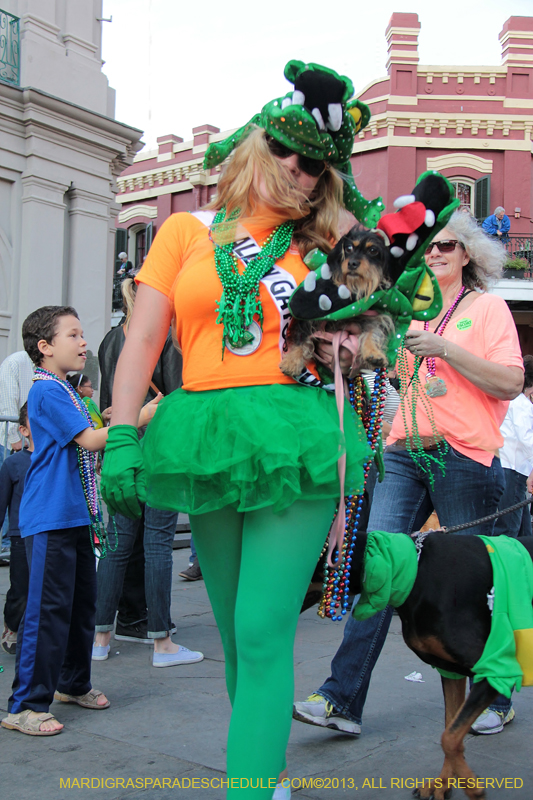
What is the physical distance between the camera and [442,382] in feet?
9.73

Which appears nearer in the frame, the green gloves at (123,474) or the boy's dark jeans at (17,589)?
the green gloves at (123,474)

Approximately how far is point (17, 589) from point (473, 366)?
9.10 feet

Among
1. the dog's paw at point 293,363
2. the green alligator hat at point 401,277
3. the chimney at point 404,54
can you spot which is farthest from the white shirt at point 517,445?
the chimney at point 404,54

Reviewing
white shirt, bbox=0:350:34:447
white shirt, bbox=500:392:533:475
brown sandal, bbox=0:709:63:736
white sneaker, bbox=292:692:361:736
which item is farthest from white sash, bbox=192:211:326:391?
white shirt, bbox=0:350:34:447

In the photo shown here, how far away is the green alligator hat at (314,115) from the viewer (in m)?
2.00

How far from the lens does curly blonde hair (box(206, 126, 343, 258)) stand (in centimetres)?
207

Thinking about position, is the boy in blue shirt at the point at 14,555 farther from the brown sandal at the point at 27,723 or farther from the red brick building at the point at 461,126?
the red brick building at the point at 461,126

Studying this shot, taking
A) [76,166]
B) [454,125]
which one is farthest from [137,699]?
[454,125]

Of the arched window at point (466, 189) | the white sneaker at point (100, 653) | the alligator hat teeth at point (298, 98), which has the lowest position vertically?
the white sneaker at point (100, 653)

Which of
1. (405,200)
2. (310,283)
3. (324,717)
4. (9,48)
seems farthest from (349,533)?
(9,48)

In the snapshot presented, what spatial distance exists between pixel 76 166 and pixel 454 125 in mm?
12335

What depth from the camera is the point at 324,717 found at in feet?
9.41

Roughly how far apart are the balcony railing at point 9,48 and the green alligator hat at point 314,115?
9.47 meters

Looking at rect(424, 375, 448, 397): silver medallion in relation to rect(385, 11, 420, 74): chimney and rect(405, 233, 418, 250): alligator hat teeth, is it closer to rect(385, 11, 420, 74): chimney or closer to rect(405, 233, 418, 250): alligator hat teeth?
rect(405, 233, 418, 250): alligator hat teeth
